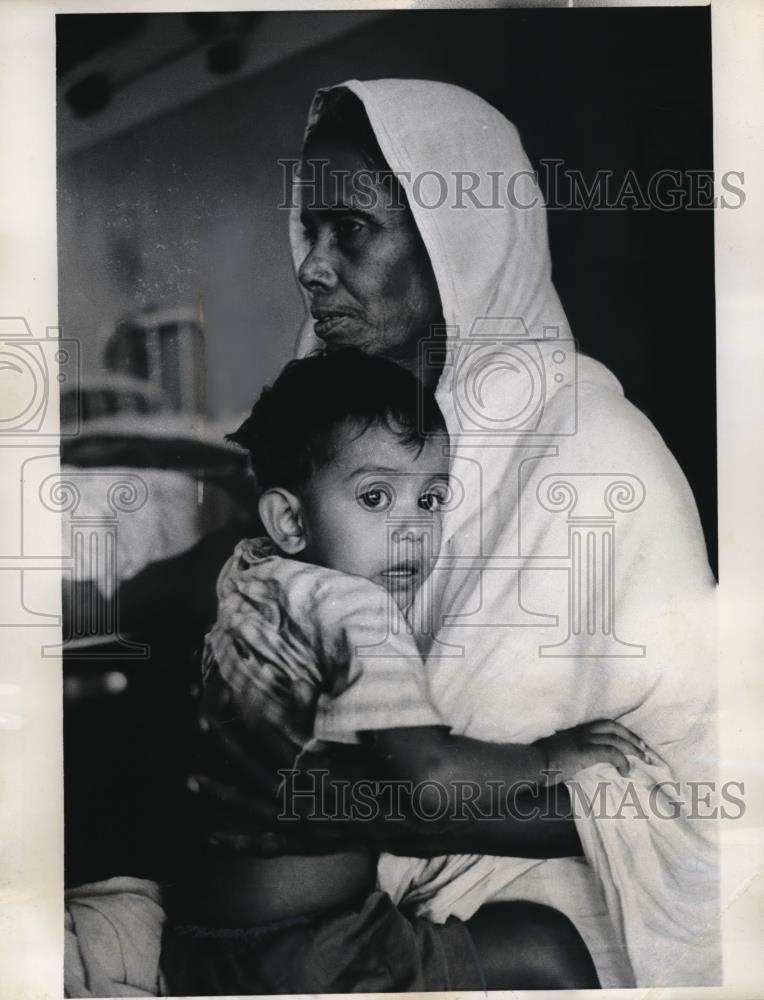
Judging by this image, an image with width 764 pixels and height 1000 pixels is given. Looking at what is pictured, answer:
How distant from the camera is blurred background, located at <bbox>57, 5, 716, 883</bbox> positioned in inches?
77.2

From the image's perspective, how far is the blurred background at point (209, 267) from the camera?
1.96 m

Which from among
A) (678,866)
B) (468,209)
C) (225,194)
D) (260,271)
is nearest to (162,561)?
(260,271)

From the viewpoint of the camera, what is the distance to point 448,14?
79.0 inches

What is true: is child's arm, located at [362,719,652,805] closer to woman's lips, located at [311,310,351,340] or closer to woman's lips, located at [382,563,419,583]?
woman's lips, located at [382,563,419,583]

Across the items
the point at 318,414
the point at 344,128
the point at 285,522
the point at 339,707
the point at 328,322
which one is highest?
the point at 344,128

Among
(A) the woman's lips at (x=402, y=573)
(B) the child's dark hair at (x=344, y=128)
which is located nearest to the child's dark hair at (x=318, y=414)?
(A) the woman's lips at (x=402, y=573)

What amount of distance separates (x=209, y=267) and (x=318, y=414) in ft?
1.26

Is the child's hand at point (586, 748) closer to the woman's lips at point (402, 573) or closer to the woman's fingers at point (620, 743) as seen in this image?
the woman's fingers at point (620, 743)

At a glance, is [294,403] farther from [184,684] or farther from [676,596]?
[676,596]

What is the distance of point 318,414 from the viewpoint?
1.97 meters

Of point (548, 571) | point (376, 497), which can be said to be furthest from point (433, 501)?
point (548, 571)

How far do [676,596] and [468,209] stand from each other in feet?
3.03

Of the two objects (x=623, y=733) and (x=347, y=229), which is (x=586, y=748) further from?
(x=347, y=229)

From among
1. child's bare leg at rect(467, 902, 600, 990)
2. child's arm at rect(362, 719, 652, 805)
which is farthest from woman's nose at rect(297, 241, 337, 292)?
child's bare leg at rect(467, 902, 600, 990)
